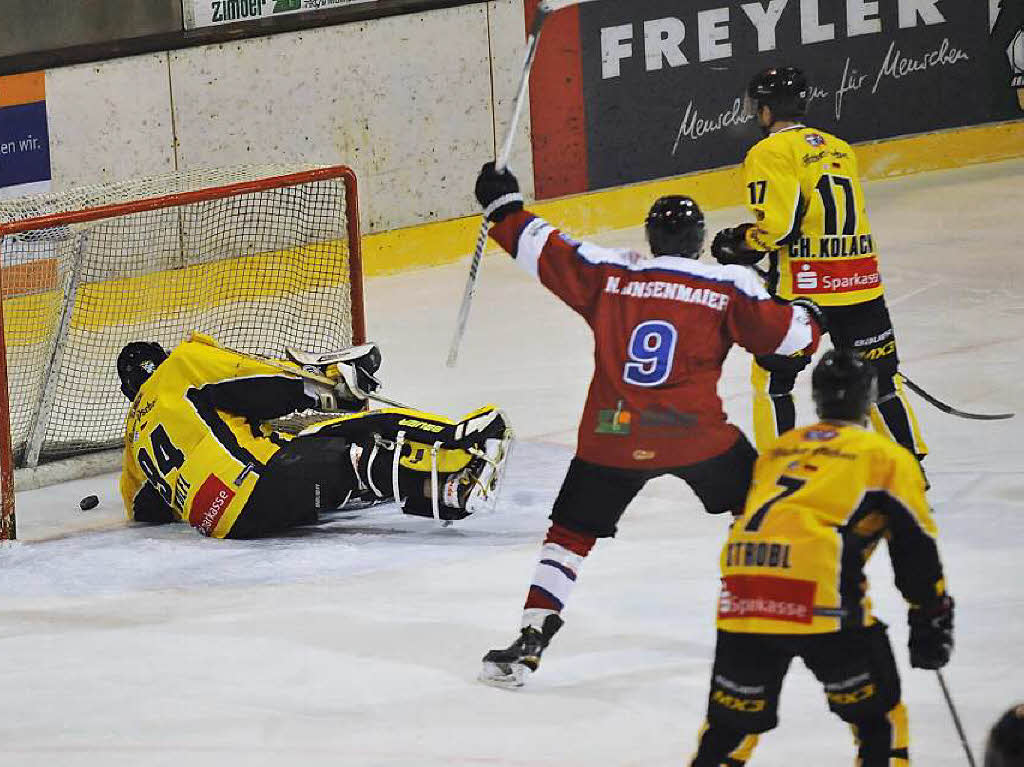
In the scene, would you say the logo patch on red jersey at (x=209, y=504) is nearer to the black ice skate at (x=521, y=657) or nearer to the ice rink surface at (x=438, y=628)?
the ice rink surface at (x=438, y=628)

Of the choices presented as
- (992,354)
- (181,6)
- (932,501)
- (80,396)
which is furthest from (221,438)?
(181,6)

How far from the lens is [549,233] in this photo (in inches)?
181

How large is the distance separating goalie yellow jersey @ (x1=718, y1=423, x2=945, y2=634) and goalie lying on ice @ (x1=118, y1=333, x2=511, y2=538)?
2428mm

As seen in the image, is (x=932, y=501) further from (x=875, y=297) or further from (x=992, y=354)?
(x=992, y=354)

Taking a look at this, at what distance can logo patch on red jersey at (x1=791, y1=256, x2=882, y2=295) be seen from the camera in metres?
5.91

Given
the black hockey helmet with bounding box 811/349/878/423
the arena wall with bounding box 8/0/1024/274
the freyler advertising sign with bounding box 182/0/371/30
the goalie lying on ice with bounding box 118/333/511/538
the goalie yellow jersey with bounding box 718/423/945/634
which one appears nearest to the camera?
the goalie yellow jersey with bounding box 718/423/945/634

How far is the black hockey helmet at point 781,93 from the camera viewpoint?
5887 millimetres

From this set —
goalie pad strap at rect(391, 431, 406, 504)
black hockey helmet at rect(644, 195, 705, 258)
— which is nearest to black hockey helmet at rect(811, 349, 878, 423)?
black hockey helmet at rect(644, 195, 705, 258)

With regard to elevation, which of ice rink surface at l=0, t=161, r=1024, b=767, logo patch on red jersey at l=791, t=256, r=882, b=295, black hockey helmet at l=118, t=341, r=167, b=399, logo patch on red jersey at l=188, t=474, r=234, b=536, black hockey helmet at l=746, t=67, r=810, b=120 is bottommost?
ice rink surface at l=0, t=161, r=1024, b=767

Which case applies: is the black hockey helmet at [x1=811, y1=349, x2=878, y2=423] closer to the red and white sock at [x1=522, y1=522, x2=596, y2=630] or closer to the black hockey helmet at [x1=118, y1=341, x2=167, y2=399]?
the red and white sock at [x1=522, y1=522, x2=596, y2=630]

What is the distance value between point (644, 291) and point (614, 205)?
6361mm

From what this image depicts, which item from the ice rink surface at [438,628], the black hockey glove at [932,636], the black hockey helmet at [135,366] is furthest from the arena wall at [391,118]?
the black hockey glove at [932,636]

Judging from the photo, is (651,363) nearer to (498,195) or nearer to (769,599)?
(498,195)

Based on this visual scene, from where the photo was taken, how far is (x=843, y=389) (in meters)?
3.59
